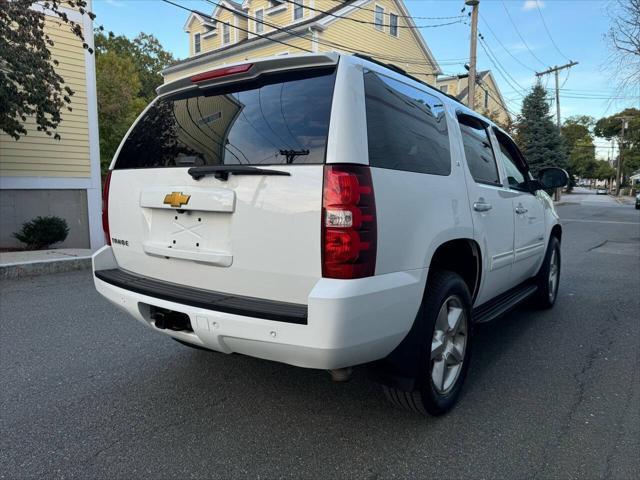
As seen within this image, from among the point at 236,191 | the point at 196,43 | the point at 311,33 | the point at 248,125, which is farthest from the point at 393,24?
the point at 236,191

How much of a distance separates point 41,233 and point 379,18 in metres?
18.8

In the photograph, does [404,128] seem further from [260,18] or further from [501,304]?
[260,18]

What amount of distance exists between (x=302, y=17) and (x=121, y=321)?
19679mm

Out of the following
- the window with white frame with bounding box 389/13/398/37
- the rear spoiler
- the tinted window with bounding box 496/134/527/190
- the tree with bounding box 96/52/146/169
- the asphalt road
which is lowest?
the asphalt road

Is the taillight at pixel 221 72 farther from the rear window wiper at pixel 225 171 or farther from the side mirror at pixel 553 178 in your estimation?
the side mirror at pixel 553 178

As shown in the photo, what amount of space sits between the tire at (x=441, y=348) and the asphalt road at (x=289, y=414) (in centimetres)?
15

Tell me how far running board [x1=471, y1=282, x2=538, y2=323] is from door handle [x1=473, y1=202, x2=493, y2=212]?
71 centimetres

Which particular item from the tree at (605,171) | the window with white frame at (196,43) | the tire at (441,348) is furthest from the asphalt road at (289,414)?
the tree at (605,171)

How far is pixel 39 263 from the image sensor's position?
7.20 metres

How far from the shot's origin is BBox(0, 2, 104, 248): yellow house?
33.7ft

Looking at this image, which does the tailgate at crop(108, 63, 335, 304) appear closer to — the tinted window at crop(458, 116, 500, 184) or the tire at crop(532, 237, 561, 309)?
the tinted window at crop(458, 116, 500, 184)

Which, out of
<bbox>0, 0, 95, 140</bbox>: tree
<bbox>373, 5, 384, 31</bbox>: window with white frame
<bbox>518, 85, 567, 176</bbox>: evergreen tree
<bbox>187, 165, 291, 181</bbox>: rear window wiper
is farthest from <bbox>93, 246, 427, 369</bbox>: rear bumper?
<bbox>518, 85, 567, 176</bbox>: evergreen tree

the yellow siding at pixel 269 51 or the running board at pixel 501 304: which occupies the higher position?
the yellow siding at pixel 269 51

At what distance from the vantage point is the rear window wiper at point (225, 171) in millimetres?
2227
